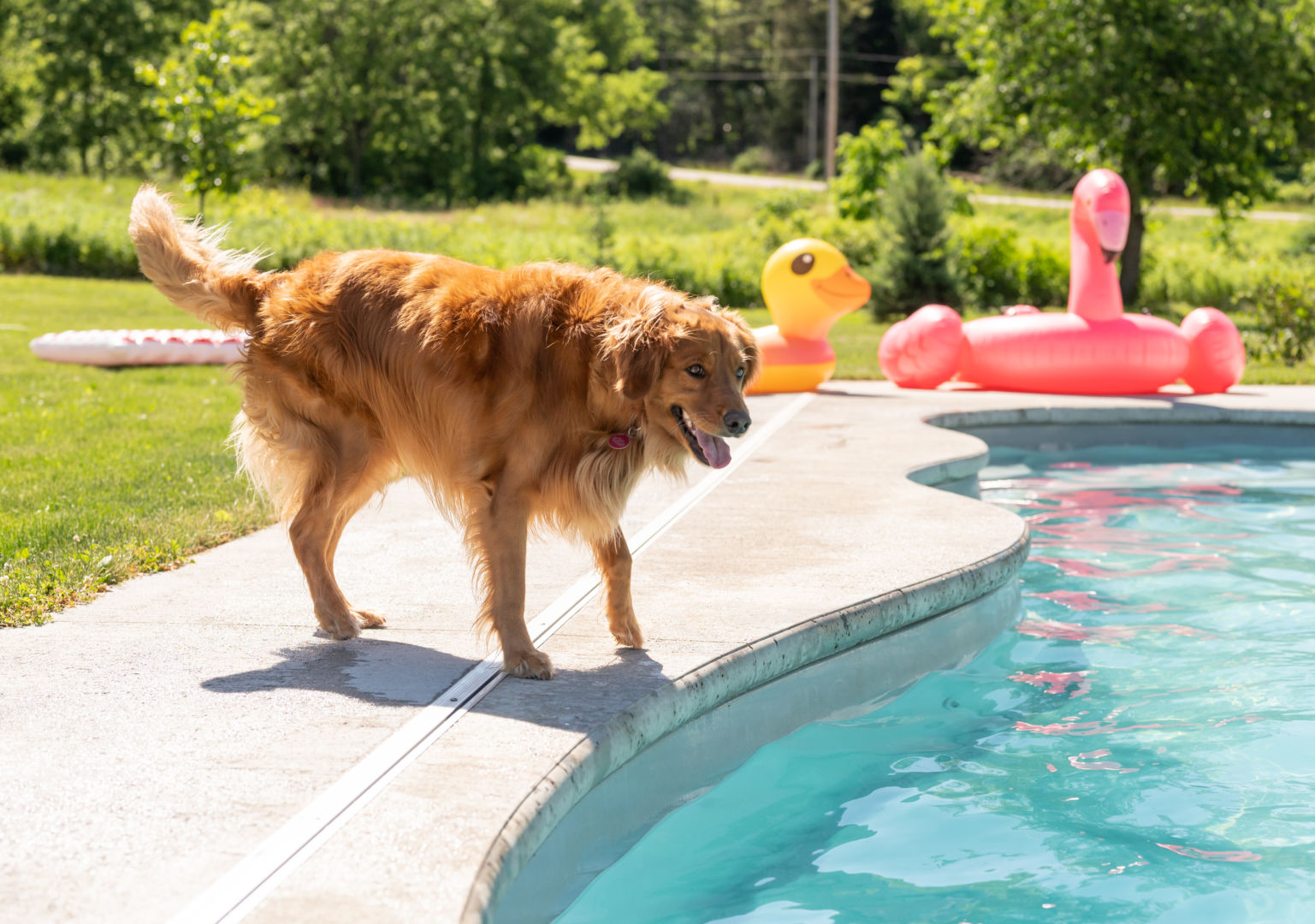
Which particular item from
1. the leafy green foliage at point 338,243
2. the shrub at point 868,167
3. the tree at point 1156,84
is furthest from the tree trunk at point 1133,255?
the leafy green foliage at point 338,243

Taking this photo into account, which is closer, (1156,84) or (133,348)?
(133,348)

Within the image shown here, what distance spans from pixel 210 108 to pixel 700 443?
2242 centimetres

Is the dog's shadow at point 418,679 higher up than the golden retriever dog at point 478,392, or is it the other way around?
the golden retriever dog at point 478,392

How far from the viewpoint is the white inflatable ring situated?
13.2 metres

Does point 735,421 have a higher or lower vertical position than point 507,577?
higher

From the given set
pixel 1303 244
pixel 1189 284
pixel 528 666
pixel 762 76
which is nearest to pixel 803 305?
pixel 528 666

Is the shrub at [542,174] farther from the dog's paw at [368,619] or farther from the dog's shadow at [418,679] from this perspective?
the dog's shadow at [418,679]

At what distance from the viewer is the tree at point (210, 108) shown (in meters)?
23.5

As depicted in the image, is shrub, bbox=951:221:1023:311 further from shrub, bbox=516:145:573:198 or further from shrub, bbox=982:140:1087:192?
shrub, bbox=982:140:1087:192

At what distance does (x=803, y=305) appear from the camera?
12.4m

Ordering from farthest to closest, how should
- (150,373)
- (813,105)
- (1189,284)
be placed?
(813,105), (1189,284), (150,373)

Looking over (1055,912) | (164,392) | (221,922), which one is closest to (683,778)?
(1055,912)

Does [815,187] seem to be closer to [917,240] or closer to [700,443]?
[917,240]

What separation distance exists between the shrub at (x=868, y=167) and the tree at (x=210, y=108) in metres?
12.3
